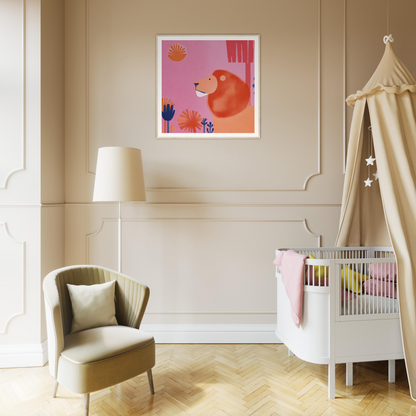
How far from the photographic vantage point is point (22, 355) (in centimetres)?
251

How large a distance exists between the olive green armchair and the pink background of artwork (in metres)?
1.58

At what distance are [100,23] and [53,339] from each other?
2.62m

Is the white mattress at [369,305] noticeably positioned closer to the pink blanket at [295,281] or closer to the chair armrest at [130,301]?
the pink blanket at [295,281]

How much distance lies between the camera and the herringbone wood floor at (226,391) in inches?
77.2

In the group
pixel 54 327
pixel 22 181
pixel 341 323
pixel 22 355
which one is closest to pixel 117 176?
pixel 22 181

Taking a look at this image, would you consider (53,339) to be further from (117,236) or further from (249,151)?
(249,151)

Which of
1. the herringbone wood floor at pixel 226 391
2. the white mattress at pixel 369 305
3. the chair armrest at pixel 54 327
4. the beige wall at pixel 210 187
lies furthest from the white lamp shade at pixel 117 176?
the white mattress at pixel 369 305

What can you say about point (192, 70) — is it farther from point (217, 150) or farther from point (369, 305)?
point (369, 305)

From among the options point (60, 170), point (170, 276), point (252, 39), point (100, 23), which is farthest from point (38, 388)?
point (252, 39)

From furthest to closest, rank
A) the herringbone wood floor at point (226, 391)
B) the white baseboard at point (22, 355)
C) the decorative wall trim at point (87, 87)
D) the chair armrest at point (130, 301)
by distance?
the decorative wall trim at point (87, 87)
the white baseboard at point (22, 355)
the chair armrest at point (130, 301)
the herringbone wood floor at point (226, 391)

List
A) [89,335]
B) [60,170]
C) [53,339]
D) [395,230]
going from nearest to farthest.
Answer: [53,339] → [89,335] → [395,230] → [60,170]

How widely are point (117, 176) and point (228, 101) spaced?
127cm

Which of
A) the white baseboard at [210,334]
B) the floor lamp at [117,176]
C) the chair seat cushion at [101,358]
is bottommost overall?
the white baseboard at [210,334]

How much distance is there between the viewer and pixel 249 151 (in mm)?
2951
